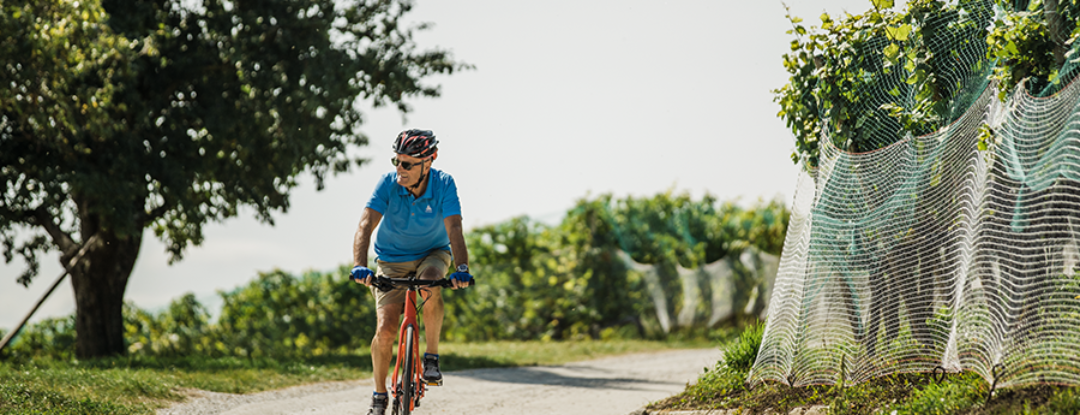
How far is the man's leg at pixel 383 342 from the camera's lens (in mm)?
5324

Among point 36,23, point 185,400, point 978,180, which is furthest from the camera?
point 36,23

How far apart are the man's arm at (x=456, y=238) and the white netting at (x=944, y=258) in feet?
8.47

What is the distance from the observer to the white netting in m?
4.76

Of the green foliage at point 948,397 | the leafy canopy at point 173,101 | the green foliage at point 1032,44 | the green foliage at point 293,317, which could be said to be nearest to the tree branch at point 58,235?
the leafy canopy at point 173,101

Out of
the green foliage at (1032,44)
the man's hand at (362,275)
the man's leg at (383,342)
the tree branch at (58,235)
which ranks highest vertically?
the tree branch at (58,235)

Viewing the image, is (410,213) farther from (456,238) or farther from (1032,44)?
(1032,44)

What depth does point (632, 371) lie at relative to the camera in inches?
428

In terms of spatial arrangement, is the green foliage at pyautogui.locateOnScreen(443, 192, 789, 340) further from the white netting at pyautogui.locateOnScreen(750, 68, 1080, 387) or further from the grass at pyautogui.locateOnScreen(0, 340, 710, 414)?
the white netting at pyautogui.locateOnScreen(750, 68, 1080, 387)

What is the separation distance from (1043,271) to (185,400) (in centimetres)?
685

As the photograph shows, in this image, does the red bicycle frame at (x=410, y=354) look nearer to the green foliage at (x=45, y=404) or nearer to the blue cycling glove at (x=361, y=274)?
the blue cycling glove at (x=361, y=274)

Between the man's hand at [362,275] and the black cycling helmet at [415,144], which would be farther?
the black cycling helmet at [415,144]

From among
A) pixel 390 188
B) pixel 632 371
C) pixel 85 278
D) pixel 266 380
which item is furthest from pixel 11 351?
pixel 390 188

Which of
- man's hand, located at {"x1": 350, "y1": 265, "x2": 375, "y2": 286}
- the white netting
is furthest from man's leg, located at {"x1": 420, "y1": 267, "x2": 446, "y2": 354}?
the white netting

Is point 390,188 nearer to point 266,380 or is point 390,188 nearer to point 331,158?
point 266,380
